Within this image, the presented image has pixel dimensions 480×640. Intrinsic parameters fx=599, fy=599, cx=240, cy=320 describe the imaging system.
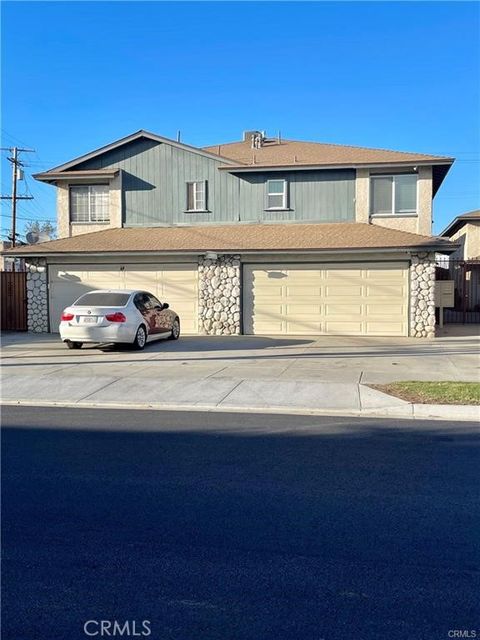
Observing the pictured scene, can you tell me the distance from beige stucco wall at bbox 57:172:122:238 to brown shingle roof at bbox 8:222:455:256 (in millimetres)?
625

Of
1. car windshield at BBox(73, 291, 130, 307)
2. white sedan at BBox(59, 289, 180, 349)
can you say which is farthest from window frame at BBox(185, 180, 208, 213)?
car windshield at BBox(73, 291, 130, 307)

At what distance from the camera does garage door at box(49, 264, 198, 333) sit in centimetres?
2000

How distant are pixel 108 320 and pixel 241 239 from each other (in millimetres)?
6724

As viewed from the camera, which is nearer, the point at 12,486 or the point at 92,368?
the point at 12,486

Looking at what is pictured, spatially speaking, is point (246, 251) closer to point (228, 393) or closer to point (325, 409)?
point (228, 393)

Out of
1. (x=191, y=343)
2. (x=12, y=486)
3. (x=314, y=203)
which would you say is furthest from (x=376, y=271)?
(x=12, y=486)

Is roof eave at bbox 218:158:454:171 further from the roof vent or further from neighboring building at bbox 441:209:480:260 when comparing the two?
neighboring building at bbox 441:209:480:260

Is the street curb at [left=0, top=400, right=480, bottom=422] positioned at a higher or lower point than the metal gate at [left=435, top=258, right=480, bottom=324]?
lower

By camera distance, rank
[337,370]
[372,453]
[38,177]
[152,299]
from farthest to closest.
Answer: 1. [38,177]
2. [152,299]
3. [337,370]
4. [372,453]

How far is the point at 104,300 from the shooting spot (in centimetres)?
1510

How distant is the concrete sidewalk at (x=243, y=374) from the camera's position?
9.55m

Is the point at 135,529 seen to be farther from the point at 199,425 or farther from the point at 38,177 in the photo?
the point at 38,177

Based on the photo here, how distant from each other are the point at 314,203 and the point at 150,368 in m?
10.7

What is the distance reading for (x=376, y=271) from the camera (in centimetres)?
1873
